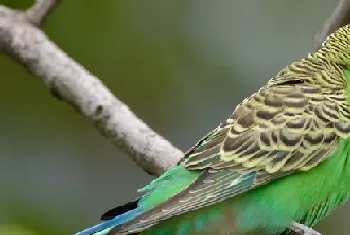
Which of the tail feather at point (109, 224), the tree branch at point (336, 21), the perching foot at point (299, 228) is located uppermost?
the tree branch at point (336, 21)

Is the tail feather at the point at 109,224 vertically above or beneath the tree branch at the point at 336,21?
beneath

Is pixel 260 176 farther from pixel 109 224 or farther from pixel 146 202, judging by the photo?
pixel 109 224

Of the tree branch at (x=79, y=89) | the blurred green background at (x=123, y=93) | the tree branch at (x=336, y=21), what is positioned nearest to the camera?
the tree branch at (x=79, y=89)

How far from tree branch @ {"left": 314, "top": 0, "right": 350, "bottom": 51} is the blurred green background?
1597 millimetres

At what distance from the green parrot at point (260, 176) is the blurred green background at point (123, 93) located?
82.4 inches

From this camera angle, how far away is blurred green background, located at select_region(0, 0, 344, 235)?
440 cm

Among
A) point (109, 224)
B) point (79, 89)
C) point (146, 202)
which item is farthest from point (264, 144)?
point (79, 89)

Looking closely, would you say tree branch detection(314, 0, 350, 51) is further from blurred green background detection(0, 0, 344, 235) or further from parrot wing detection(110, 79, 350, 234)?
blurred green background detection(0, 0, 344, 235)

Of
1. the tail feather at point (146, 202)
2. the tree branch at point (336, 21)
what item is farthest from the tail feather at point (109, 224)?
the tree branch at point (336, 21)

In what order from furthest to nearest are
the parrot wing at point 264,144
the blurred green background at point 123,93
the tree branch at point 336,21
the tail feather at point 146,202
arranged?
the blurred green background at point 123,93 < the tree branch at point 336,21 < the parrot wing at point 264,144 < the tail feather at point 146,202

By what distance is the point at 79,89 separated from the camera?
2773 mm

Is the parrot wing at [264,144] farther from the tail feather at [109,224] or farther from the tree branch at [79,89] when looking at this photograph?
the tree branch at [79,89]

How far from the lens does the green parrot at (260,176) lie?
2.14 m

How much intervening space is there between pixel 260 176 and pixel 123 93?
7.87 ft
